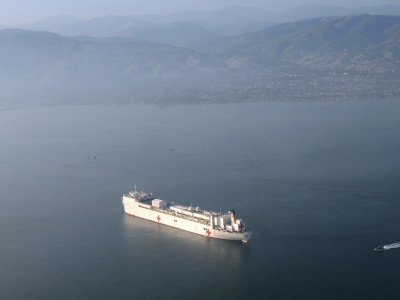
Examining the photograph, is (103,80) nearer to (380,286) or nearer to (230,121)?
(230,121)

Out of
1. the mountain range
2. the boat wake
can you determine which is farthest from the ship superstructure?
the mountain range

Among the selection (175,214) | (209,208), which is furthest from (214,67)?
(175,214)

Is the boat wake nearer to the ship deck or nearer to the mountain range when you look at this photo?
the ship deck

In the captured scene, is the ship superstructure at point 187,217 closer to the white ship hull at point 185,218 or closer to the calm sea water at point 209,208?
the white ship hull at point 185,218

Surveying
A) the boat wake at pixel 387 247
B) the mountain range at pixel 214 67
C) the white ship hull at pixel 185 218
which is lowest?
the boat wake at pixel 387 247

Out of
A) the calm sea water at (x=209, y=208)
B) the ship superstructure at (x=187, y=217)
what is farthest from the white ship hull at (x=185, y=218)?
the calm sea water at (x=209, y=208)

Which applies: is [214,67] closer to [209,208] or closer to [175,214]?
[209,208]
